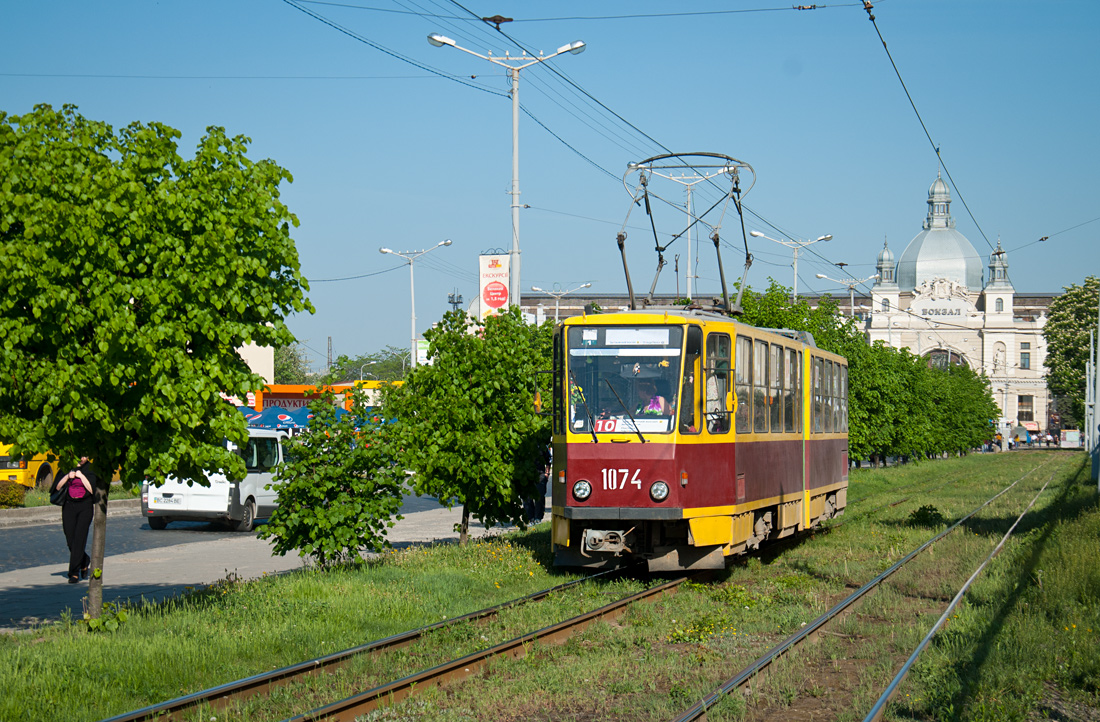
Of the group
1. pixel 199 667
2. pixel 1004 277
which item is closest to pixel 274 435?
pixel 199 667

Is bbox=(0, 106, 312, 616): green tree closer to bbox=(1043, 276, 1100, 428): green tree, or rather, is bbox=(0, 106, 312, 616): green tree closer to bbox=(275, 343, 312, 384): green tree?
bbox=(275, 343, 312, 384): green tree

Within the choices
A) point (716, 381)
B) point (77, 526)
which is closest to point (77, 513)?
point (77, 526)

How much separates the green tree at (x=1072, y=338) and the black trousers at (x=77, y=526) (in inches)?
3536

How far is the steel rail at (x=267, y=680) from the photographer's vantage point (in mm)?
7066

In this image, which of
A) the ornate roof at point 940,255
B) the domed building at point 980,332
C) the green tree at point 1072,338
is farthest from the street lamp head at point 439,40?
the ornate roof at point 940,255

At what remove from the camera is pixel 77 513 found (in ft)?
49.3

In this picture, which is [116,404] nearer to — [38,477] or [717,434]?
[717,434]

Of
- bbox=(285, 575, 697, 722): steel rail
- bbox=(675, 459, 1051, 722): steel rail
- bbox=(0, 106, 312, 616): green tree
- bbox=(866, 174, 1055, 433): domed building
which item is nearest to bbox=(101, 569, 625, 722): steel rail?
bbox=(285, 575, 697, 722): steel rail

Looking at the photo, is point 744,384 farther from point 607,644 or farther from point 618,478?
point 607,644

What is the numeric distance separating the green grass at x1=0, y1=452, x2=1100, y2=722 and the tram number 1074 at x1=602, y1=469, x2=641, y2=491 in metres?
1.17

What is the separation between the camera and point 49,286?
8.98 m

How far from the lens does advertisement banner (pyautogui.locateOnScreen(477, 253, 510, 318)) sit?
26047mm

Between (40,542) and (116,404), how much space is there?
43.0 ft

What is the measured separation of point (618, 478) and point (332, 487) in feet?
11.2
